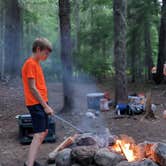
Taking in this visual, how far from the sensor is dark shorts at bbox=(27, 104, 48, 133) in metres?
4.55

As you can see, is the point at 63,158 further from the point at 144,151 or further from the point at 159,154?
the point at 159,154

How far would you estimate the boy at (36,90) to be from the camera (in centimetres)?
444

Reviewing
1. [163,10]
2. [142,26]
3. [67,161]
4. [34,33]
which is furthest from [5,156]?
[34,33]

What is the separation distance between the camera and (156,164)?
433 centimetres

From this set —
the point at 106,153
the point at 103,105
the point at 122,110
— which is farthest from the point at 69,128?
the point at 106,153

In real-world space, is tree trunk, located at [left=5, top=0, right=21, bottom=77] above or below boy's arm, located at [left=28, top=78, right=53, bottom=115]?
above

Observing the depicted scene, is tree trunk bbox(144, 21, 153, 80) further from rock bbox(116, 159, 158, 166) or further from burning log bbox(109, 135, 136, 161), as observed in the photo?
rock bbox(116, 159, 158, 166)

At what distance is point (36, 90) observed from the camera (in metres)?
4.43

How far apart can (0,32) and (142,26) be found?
11.6 meters

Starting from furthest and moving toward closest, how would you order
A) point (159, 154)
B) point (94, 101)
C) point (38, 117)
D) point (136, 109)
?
point (94, 101) → point (136, 109) → point (38, 117) → point (159, 154)

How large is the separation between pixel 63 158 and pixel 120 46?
5.06m

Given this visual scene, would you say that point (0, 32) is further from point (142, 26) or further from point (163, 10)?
point (163, 10)

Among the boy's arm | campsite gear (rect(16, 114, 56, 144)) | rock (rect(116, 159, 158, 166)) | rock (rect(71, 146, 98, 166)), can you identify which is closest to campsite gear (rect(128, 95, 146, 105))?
campsite gear (rect(16, 114, 56, 144))

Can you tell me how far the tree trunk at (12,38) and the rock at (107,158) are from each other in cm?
1248
